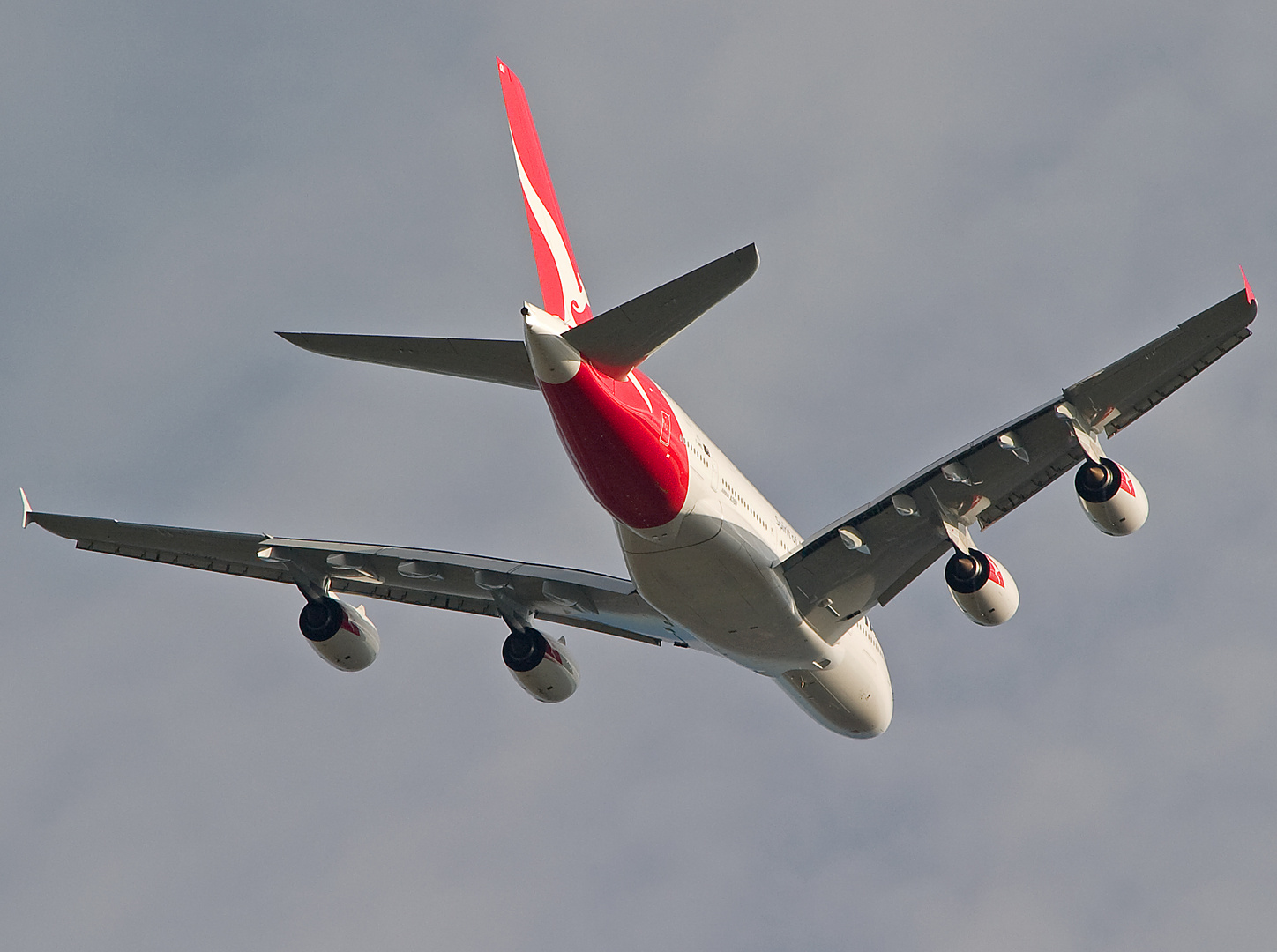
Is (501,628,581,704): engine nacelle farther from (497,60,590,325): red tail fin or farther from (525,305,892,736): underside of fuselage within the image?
(497,60,590,325): red tail fin

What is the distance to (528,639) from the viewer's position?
27547mm

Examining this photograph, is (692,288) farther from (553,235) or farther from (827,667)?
(827,667)

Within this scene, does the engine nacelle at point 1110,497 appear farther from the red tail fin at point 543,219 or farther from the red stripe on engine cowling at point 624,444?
the red tail fin at point 543,219

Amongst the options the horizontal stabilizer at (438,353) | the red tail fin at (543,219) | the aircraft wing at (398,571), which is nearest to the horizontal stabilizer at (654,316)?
the horizontal stabilizer at (438,353)

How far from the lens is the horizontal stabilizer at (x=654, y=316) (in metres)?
17.6

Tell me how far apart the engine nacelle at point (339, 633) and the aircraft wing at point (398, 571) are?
0.63 meters

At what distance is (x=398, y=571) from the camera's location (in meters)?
27.3

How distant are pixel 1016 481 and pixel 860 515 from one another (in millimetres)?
2787

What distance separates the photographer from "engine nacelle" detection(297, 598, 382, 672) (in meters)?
26.9

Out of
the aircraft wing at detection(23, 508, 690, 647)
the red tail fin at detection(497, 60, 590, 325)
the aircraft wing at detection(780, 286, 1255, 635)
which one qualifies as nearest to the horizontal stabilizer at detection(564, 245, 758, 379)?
the red tail fin at detection(497, 60, 590, 325)

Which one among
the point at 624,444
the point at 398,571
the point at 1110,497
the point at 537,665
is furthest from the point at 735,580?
the point at 398,571

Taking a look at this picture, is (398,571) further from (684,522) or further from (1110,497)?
(1110,497)

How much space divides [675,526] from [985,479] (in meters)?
5.53

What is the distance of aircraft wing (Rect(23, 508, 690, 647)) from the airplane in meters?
0.04
